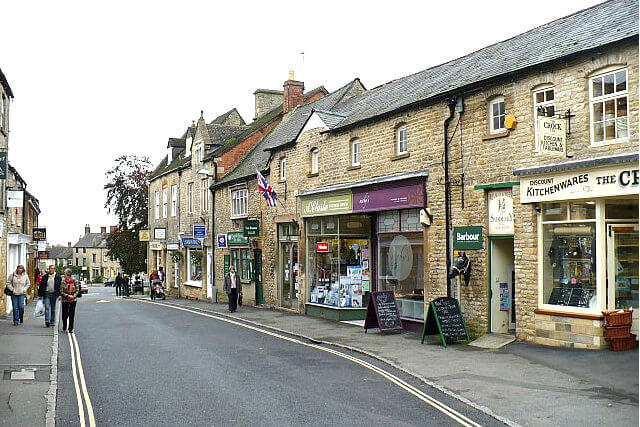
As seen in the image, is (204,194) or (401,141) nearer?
(401,141)

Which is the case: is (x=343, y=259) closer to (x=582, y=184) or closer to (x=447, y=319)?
(x=447, y=319)

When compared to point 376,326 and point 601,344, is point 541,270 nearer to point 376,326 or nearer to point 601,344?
point 601,344

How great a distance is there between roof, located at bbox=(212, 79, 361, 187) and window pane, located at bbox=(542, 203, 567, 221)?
11895 mm

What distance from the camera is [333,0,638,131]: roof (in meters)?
13.6

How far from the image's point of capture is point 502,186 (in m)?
15.1

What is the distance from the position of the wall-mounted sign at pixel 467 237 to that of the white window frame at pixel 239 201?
1487 centimetres

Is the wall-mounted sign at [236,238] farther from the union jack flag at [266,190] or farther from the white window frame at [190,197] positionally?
the white window frame at [190,197]

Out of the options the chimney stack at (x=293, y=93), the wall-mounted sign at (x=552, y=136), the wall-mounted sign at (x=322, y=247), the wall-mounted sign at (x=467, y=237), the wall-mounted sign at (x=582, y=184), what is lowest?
the wall-mounted sign at (x=322, y=247)

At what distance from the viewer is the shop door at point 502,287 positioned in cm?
1562

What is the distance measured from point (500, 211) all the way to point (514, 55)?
3773mm

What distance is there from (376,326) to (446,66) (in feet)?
27.2

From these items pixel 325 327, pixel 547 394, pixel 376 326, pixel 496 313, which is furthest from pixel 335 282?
pixel 547 394

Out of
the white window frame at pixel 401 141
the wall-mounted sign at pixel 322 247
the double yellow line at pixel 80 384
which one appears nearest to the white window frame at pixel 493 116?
the white window frame at pixel 401 141

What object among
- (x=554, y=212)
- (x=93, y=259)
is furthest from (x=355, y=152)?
(x=93, y=259)
